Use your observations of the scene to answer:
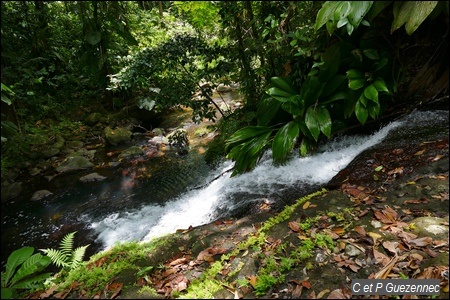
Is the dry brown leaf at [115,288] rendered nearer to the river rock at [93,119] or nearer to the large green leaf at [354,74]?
the large green leaf at [354,74]

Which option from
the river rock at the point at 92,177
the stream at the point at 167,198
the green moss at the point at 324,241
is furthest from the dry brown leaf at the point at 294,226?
the river rock at the point at 92,177

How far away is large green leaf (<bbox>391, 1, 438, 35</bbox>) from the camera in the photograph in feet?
8.25

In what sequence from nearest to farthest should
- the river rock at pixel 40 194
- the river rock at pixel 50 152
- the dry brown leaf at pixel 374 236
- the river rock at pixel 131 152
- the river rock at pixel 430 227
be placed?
the river rock at pixel 430 227, the dry brown leaf at pixel 374 236, the river rock at pixel 40 194, the river rock at pixel 50 152, the river rock at pixel 131 152

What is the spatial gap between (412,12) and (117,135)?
25.5ft

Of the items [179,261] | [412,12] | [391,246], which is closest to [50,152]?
[179,261]

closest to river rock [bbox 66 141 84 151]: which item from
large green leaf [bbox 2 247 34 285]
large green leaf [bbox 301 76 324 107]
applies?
large green leaf [bbox 2 247 34 285]

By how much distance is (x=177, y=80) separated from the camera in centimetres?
533

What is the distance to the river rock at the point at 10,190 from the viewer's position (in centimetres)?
583

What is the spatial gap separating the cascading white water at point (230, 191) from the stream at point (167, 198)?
1 centimetres

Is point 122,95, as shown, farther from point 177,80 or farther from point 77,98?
point 177,80

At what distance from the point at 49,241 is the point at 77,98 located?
717 centimetres

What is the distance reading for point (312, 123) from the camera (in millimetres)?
3482

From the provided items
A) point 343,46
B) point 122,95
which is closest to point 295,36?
point 343,46

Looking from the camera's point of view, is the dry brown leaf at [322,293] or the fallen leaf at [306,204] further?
the fallen leaf at [306,204]
